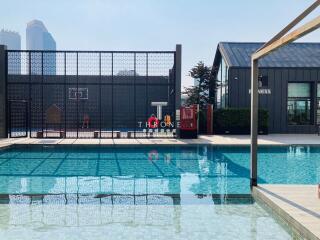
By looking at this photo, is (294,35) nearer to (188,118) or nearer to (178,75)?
(188,118)

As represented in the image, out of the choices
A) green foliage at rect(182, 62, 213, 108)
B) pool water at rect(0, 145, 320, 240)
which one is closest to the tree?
green foliage at rect(182, 62, 213, 108)

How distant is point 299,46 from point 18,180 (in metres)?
24.2

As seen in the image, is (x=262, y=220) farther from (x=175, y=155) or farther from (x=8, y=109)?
(x=8, y=109)

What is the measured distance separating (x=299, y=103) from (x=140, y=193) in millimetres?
19617

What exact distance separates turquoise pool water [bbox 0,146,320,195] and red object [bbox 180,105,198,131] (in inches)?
111

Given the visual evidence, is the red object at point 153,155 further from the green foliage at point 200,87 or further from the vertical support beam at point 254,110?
the green foliage at point 200,87

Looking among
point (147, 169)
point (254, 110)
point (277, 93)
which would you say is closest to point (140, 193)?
point (254, 110)

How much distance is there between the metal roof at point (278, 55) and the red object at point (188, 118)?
21.9 feet

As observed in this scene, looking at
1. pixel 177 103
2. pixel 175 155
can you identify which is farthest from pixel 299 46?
pixel 175 155

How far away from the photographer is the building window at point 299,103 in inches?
981

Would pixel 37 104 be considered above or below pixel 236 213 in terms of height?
above

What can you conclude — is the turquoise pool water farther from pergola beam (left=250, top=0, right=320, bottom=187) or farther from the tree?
the tree

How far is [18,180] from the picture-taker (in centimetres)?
987

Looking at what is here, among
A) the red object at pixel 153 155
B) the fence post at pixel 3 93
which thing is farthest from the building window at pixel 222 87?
the fence post at pixel 3 93
